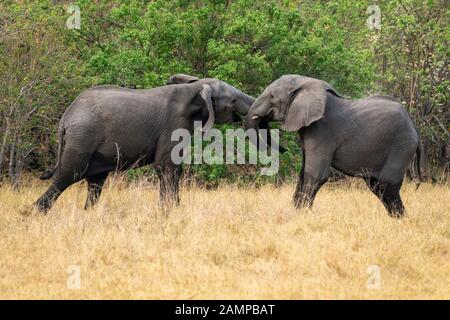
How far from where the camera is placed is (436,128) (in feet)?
53.1

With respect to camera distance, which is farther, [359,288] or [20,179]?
[20,179]

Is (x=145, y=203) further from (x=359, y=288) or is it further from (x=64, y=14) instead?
(x=64, y=14)

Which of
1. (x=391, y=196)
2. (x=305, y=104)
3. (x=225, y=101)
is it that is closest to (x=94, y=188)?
→ (x=225, y=101)

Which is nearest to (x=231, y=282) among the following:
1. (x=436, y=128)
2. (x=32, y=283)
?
(x=32, y=283)

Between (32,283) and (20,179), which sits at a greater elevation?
(32,283)

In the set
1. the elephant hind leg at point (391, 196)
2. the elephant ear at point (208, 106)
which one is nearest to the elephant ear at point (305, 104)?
the elephant ear at point (208, 106)

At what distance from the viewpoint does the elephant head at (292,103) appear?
9633mm

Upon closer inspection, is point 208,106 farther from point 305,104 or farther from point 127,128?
point 305,104

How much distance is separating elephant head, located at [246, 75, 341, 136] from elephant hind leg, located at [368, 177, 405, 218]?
46.4 inches

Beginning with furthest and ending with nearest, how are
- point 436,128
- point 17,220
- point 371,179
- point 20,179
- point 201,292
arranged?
point 436,128
point 20,179
point 371,179
point 17,220
point 201,292

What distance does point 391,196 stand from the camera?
9.82 meters

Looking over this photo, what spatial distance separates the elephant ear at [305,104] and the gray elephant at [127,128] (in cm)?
98

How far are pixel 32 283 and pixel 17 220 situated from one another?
2.42m

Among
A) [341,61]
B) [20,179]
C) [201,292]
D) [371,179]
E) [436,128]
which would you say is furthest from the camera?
[436,128]
